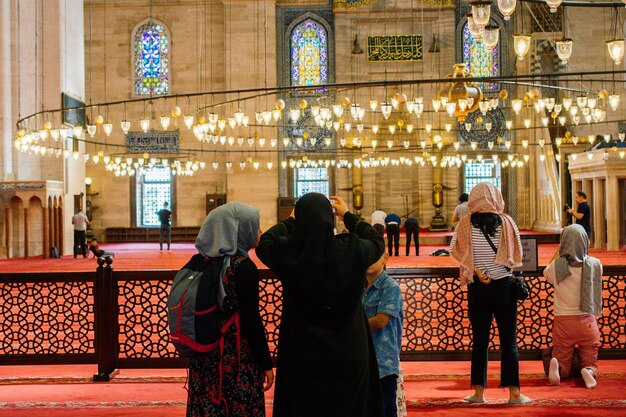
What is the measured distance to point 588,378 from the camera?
469 cm

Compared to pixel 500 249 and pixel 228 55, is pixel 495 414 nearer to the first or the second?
pixel 500 249

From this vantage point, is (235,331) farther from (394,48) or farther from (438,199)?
(394,48)

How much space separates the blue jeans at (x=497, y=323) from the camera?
13.9ft

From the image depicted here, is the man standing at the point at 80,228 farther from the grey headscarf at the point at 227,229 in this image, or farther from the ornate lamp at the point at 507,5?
the grey headscarf at the point at 227,229

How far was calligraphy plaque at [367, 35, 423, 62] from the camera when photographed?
22.2 metres

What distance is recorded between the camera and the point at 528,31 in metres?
22.2

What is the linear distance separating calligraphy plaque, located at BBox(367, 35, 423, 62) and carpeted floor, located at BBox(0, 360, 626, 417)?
17.2m

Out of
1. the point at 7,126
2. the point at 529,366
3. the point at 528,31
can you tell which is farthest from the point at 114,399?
the point at 528,31

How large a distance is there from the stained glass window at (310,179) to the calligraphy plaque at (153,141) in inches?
132

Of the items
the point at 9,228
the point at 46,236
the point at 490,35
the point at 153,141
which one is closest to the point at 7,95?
the point at 9,228

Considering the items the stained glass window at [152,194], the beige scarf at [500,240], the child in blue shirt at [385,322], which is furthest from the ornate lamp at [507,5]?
the stained glass window at [152,194]

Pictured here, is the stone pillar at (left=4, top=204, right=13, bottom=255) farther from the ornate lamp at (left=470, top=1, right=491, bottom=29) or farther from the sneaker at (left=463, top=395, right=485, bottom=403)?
the sneaker at (left=463, top=395, right=485, bottom=403)

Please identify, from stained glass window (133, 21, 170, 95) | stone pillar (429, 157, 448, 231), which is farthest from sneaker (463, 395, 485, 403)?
stained glass window (133, 21, 170, 95)

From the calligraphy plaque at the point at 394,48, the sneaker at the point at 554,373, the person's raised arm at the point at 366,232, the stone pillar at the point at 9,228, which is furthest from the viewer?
the calligraphy plaque at the point at 394,48
